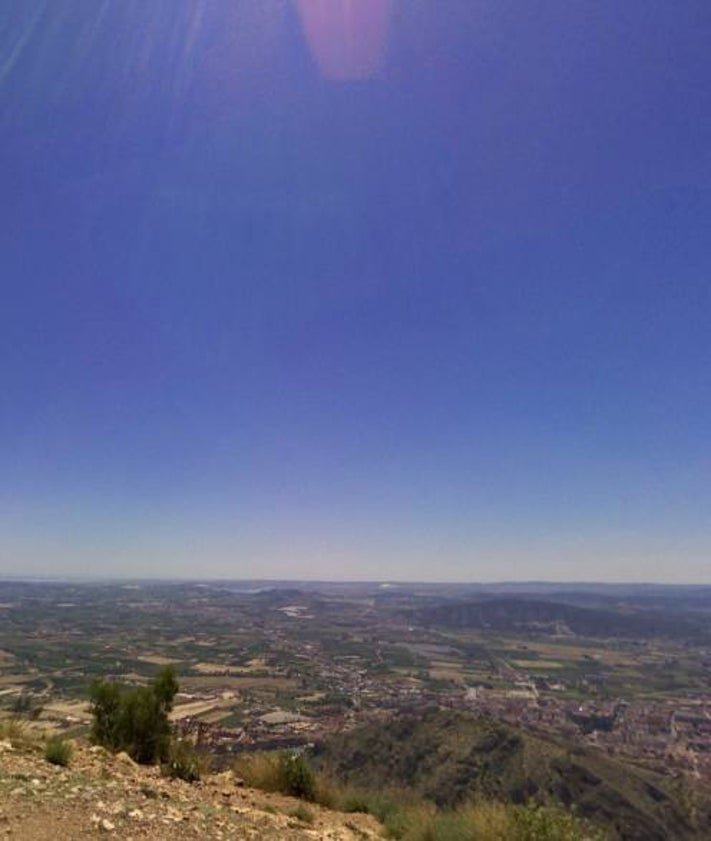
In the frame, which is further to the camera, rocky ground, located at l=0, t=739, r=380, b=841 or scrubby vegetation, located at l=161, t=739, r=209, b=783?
scrubby vegetation, located at l=161, t=739, r=209, b=783

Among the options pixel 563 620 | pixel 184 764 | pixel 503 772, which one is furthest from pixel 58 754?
pixel 563 620

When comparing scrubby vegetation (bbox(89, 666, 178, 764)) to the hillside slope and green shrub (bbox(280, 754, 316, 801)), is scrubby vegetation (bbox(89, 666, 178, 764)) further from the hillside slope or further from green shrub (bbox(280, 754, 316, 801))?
the hillside slope

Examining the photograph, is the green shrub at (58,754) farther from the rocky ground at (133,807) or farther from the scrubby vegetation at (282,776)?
the scrubby vegetation at (282,776)

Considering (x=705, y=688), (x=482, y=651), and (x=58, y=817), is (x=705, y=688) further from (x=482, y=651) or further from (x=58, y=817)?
(x=58, y=817)

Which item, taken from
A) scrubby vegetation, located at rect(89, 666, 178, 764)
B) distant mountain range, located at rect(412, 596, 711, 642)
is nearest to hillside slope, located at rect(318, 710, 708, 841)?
scrubby vegetation, located at rect(89, 666, 178, 764)

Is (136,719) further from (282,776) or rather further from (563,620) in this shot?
(563,620)

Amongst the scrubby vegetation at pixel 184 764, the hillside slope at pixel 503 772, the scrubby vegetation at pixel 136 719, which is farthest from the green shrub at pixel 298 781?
the hillside slope at pixel 503 772

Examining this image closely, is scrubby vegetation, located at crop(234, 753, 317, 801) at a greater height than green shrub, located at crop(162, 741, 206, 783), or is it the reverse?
green shrub, located at crop(162, 741, 206, 783)
